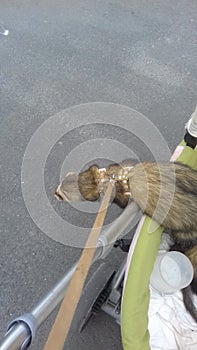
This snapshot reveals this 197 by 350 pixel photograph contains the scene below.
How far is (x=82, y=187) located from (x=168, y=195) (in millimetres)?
261

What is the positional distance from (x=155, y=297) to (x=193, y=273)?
11cm

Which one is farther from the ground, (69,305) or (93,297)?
(69,305)

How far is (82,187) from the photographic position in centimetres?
117

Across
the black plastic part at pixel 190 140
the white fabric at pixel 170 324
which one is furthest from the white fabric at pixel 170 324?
the black plastic part at pixel 190 140

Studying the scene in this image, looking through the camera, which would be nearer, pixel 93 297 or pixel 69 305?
pixel 69 305

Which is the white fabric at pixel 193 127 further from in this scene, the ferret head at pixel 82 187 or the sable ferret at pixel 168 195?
the ferret head at pixel 82 187

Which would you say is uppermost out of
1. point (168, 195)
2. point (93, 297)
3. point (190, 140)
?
point (190, 140)

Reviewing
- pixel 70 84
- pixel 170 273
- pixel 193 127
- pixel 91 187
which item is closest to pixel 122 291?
pixel 170 273

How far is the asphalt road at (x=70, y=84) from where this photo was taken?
54.4 inches

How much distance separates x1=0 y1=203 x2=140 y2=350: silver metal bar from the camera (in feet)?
1.88

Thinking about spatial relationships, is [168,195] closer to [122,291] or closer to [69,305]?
[122,291]

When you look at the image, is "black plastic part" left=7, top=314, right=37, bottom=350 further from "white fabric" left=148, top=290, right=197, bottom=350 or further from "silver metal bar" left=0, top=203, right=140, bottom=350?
"white fabric" left=148, top=290, right=197, bottom=350

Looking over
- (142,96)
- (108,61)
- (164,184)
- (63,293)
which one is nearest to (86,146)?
(142,96)

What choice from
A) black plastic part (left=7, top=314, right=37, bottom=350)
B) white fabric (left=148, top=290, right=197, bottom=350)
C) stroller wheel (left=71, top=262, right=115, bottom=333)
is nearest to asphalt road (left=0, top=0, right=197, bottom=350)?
stroller wheel (left=71, top=262, right=115, bottom=333)
